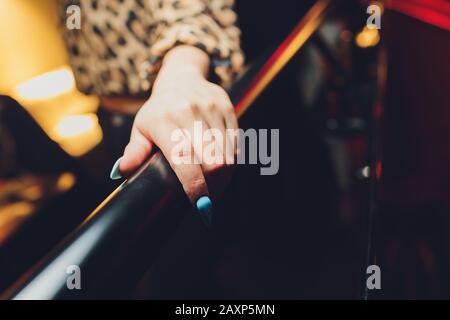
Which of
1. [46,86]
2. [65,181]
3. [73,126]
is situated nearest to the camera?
[65,181]

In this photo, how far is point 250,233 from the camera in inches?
55.9

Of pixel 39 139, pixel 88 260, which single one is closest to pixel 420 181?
pixel 88 260

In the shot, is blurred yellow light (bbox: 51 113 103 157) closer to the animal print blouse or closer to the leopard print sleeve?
the animal print blouse

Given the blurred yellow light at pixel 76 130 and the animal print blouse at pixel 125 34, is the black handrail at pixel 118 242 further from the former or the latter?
the blurred yellow light at pixel 76 130

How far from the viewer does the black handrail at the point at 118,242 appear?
0.90 feet

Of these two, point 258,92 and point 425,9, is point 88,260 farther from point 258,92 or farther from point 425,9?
point 425,9

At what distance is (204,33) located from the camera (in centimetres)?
73

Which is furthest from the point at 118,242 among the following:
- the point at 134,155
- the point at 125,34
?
the point at 125,34

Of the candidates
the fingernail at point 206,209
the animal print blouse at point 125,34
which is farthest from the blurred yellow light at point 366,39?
the fingernail at point 206,209

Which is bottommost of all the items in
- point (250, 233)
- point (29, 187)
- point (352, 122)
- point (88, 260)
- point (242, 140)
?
point (88, 260)

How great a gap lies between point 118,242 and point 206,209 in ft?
0.53

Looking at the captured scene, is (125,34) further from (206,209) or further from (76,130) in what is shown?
(76,130)

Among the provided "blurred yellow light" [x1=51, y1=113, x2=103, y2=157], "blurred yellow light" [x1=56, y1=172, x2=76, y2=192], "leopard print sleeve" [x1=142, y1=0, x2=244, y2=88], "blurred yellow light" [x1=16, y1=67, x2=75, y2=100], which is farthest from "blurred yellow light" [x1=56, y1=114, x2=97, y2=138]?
"leopard print sleeve" [x1=142, y1=0, x2=244, y2=88]

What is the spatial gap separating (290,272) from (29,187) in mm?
1013
